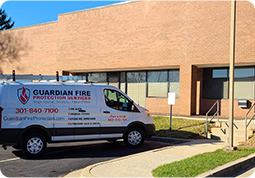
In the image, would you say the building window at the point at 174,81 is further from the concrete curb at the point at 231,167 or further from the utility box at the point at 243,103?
the concrete curb at the point at 231,167

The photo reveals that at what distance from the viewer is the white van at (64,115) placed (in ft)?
36.1

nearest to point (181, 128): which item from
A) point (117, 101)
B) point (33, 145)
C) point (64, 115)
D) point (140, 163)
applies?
point (117, 101)

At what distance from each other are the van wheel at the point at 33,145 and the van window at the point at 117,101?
241 centimetres

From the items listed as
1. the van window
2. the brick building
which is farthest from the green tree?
the van window

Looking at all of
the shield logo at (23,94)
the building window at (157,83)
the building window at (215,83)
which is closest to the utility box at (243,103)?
the building window at (215,83)

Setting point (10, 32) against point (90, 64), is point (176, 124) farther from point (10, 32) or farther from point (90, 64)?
point (10, 32)

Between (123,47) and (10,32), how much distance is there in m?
14.2

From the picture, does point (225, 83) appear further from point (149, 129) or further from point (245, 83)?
point (149, 129)

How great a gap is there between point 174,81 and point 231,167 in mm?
15357

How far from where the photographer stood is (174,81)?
79.8ft

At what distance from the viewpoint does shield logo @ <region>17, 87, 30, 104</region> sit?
11258mm

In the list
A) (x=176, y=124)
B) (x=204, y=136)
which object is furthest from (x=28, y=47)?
(x=204, y=136)

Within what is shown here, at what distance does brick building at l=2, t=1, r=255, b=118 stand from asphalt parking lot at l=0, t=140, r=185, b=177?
6.47 m

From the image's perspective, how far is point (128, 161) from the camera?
10.1 m
